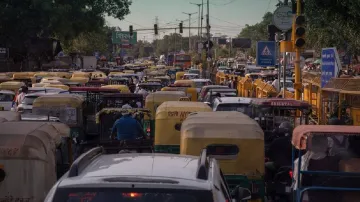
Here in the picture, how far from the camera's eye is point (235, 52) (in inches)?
6132

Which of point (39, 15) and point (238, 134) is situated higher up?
point (39, 15)

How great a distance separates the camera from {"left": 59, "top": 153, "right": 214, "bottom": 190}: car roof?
496 centimetres

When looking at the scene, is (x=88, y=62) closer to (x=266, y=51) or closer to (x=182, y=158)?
(x=266, y=51)

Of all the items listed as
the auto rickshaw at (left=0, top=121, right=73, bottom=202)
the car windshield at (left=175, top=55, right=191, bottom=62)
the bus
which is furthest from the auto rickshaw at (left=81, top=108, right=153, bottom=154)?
the car windshield at (left=175, top=55, right=191, bottom=62)

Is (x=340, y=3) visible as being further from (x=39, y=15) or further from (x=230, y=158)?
(x=39, y=15)

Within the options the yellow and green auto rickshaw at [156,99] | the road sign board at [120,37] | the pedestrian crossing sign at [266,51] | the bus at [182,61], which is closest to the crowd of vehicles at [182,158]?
the yellow and green auto rickshaw at [156,99]

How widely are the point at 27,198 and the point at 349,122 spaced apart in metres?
11.3

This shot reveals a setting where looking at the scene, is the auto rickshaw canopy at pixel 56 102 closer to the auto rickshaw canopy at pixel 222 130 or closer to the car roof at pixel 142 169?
the auto rickshaw canopy at pixel 222 130

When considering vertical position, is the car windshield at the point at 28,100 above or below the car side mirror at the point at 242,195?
below

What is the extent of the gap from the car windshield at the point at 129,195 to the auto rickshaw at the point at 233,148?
4472 millimetres

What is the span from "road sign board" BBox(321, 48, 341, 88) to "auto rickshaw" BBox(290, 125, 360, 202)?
337 inches

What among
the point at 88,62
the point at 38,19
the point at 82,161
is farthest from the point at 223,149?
the point at 88,62

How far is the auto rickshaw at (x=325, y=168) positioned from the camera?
26.9 ft

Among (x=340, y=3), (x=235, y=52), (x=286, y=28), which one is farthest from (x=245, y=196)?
(x=235, y=52)
